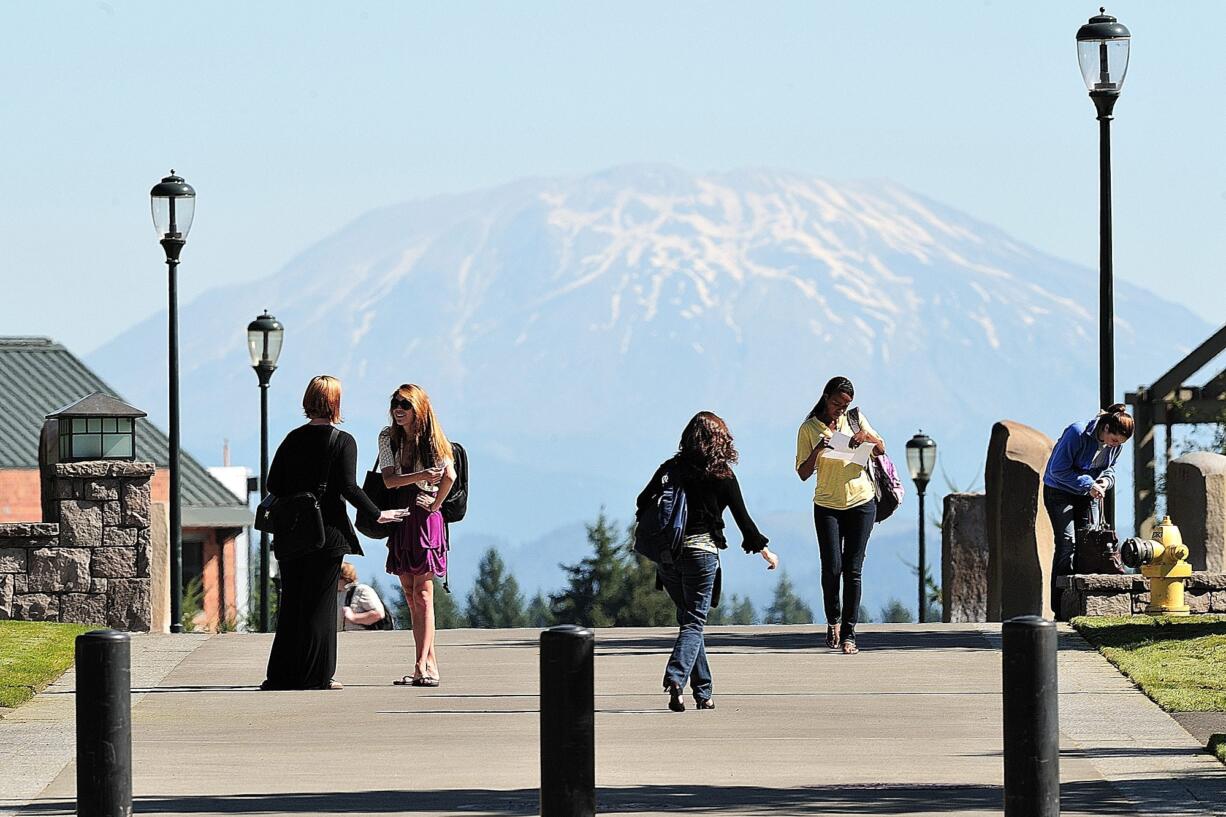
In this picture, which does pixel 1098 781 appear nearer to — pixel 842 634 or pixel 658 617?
pixel 842 634

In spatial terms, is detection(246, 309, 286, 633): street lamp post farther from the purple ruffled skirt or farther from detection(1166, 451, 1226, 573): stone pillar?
the purple ruffled skirt

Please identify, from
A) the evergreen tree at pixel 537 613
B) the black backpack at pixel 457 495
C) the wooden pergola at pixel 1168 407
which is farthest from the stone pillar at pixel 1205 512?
the evergreen tree at pixel 537 613

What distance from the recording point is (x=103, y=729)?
7707 millimetres

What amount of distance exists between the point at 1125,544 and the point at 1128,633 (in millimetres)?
749

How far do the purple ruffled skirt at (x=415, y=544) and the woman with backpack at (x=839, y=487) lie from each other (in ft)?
7.78

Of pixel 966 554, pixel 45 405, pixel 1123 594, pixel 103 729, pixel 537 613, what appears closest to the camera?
pixel 103 729

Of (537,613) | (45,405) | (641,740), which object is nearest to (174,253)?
(641,740)

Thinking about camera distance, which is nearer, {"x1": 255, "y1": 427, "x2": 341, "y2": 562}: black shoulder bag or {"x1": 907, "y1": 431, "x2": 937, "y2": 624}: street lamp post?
{"x1": 255, "y1": 427, "x2": 341, "y2": 562}: black shoulder bag

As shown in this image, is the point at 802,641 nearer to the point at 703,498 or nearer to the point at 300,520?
the point at 703,498

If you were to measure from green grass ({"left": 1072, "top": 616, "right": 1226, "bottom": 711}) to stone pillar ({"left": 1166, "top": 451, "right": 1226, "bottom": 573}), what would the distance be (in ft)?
4.43

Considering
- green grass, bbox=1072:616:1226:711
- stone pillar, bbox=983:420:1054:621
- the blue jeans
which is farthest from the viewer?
stone pillar, bbox=983:420:1054:621

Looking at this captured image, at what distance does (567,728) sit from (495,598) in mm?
133595

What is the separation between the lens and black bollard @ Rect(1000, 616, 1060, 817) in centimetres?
746

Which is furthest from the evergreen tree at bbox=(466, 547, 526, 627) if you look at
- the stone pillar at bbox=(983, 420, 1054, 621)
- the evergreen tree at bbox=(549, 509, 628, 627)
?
the stone pillar at bbox=(983, 420, 1054, 621)
